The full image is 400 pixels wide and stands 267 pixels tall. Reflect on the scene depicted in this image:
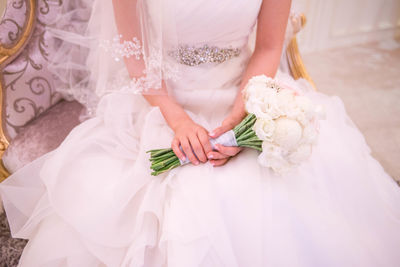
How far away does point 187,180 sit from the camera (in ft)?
2.32

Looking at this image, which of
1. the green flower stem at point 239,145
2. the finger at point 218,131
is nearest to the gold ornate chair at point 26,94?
the green flower stem at point 239,145

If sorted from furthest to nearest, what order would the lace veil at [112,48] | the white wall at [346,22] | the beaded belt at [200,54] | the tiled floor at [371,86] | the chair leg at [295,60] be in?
the white wall at [346,22]
the tiled floor at [371,86]
the chair leg at [295,60]
the beaded belt at [200,54]
the lace veil at [112,48]

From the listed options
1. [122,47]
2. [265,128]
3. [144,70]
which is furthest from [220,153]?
[122,47]

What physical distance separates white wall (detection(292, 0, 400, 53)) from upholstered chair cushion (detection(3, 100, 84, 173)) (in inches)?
80.3

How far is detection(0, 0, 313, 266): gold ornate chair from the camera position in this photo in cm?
96

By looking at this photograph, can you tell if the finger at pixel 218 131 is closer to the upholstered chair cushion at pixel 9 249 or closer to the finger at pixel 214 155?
the finger at pixel 214 155

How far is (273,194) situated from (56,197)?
56 cm

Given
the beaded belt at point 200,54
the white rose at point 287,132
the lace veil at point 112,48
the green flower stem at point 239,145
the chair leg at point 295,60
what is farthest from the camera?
the chair leg at point 295,60

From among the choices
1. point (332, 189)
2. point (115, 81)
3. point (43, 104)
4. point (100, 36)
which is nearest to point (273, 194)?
point (332, 189)

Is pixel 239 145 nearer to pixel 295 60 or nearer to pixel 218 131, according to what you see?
pixel 218 131

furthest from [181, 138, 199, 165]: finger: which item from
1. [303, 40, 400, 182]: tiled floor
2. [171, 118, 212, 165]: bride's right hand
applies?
[303, 40, 400, 182]: tiled floor

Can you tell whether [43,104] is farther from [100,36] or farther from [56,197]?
[56,197]

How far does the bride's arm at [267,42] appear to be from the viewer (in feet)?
2.98

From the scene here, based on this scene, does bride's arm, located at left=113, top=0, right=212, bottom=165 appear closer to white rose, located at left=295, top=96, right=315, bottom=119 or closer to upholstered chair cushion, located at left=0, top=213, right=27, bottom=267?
white rose, located at left=295, top=96, right=315, bottom=119
